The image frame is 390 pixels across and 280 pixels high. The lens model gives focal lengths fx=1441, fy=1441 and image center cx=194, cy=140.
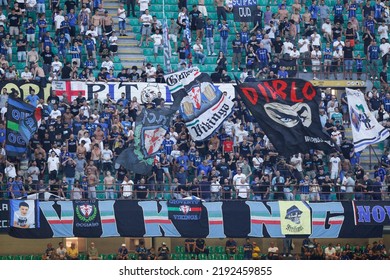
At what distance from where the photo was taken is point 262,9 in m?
57.6

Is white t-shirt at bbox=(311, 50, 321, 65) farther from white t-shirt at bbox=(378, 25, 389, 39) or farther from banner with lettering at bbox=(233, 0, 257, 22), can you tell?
white t-shirt at bbox=(378, 25, 389, 39)

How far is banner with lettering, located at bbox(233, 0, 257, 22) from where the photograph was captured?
182 ft

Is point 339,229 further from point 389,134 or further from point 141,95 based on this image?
point 141,95

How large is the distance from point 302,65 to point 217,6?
14.2 feet

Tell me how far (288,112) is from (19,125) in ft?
29.5

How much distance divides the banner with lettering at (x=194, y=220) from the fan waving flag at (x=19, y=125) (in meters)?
2.05

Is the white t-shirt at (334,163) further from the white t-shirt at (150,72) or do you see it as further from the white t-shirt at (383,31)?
the white t-shirt at (383,31)

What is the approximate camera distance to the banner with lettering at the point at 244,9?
5559 cm

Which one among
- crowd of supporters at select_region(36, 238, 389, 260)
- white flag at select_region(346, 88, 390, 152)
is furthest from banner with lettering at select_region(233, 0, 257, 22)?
crowd of supporters at select_region(36, 238, 389, 260)

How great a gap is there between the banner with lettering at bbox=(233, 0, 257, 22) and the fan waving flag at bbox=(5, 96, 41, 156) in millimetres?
10886

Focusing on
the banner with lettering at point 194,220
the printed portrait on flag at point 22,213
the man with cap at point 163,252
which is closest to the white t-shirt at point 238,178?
the banner with lettering at point 194,220

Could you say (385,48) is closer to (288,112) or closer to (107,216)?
(288,112)
